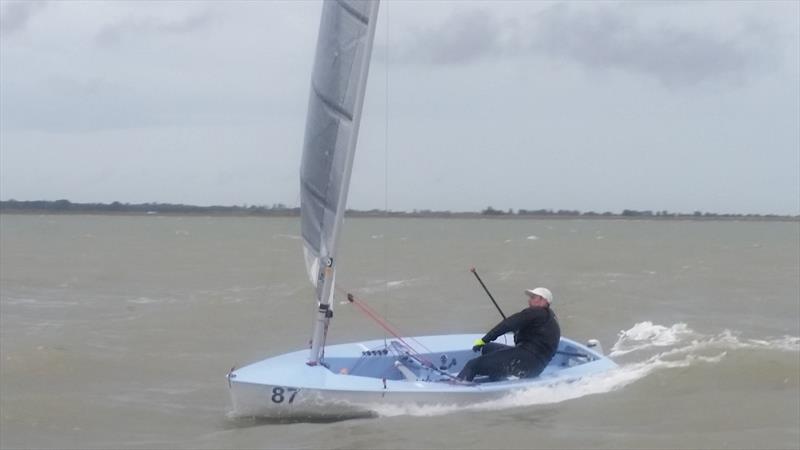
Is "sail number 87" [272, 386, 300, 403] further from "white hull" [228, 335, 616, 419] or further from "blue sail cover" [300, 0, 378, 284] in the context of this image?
"blue sail cover" [300, 0, 378, 284]

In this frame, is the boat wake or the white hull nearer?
the white hull

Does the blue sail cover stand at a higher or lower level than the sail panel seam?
lower

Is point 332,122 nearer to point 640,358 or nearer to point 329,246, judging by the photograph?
point 329,246

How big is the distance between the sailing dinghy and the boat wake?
0.07 meters

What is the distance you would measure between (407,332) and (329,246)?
327 inches

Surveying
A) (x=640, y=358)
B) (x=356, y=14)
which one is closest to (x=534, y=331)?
(x=356, y=14)

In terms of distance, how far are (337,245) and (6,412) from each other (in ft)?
11.5

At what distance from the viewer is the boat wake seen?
10070mm

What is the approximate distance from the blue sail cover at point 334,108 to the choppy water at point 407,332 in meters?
1.65

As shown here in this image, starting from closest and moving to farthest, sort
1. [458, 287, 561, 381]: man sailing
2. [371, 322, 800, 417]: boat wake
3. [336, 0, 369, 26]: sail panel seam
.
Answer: [336, 0, 369, 26]: sail panel seam, [371, 322, 800, 417]: boat wake, [458, 287, 561, 381]: man sailing

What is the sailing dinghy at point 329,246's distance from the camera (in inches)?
378

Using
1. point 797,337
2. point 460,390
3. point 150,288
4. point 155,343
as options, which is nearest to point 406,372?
point 460,390

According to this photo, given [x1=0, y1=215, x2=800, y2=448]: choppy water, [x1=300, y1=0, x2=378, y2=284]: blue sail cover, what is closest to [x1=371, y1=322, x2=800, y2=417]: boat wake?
[x1=0, y1=215, x2=800, y2=448]: choppy water

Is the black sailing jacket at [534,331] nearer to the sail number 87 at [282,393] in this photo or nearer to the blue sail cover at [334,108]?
the blue sail cover at [334,108]
